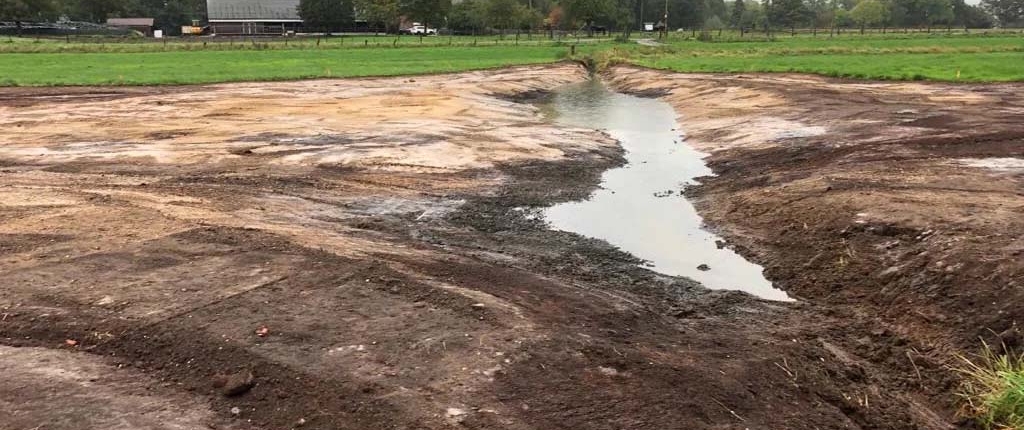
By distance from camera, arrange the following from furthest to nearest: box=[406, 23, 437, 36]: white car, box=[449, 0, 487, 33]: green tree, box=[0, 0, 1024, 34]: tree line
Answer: box=[449, 0, 487, 33]: green tree → box=[406, 23, 437, 36]: white car → box=[0, 0, 1024, 34]: tree line

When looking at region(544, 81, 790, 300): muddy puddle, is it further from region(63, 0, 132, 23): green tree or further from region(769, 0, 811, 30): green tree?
region(769, 0, 811, 30): green tree

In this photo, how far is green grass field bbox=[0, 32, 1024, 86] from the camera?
1451 inches

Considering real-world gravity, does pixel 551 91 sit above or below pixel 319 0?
below

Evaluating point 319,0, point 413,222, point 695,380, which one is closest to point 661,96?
point 413,222

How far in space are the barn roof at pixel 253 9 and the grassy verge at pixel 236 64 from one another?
226 feet

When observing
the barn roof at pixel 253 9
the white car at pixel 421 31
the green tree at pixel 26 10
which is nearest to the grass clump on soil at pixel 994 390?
the white car at pixel 421 31

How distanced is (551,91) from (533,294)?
3252cm

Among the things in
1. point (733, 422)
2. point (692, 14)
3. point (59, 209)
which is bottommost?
point (733, 422)

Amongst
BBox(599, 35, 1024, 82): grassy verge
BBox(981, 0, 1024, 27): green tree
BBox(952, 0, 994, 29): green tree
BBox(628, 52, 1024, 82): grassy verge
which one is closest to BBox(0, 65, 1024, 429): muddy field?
BBox(628, 52, 1024, 82): grassy verge

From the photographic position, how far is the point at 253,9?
128125mm

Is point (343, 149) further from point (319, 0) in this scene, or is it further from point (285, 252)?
point (319, 0)

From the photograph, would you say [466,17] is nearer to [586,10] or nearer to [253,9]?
[586,10]

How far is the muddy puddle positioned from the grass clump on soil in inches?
117

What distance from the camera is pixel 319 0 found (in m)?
114
